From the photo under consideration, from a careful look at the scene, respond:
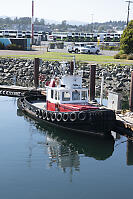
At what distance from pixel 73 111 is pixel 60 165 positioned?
4.27 m

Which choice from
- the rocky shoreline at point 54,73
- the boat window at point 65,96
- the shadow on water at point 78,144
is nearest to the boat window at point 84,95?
the boat window at point 65,96

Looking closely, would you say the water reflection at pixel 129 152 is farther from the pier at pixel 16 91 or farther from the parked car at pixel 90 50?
the parked car at pixel 90 50

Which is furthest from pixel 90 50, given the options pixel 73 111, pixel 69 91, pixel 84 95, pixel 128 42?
pixel 73 111

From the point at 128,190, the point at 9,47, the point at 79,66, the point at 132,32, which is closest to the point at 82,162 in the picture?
the point at 128,190

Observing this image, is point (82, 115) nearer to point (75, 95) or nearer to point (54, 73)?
point (75, 95)

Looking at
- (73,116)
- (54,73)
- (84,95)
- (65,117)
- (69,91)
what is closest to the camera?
(73,116)

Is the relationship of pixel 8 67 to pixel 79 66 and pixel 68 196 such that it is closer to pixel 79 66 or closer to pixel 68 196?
pixel 79 66

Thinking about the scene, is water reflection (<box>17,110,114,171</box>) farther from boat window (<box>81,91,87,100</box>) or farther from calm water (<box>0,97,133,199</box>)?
boat window (<box>81,91,87,100</box>)

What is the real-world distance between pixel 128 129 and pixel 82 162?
394 cm

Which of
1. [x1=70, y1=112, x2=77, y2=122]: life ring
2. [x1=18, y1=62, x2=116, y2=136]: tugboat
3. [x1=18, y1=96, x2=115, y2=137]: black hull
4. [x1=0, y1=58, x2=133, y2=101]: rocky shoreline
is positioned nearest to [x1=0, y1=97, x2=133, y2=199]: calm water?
[x1=18, y1=96, x2=115, y2=137]: black hull

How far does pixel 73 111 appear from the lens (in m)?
19.5

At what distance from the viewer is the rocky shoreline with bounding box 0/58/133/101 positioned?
119 feet

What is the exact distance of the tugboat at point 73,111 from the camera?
18.8 meters

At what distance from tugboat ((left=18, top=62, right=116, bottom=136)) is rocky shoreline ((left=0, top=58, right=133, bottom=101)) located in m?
12.3
